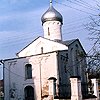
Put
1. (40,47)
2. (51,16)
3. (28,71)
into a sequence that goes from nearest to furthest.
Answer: (28,71) → (40,47) → (51,16)

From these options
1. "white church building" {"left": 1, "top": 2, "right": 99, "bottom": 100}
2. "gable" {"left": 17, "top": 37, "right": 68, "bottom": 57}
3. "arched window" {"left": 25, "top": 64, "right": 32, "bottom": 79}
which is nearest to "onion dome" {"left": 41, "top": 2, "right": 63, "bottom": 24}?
"white church building" {"left": 1, "top": 2, "right": 99, "bottom": 100}

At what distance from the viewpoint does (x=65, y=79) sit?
30.0 m

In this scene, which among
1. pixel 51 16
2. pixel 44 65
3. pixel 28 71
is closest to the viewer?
pixel 44 65

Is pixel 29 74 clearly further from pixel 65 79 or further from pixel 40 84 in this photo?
pixel 65 79

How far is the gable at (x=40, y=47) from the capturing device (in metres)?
31.8

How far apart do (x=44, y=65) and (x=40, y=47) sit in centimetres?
358

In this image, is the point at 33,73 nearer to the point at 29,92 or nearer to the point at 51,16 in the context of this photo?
the point at 29,92

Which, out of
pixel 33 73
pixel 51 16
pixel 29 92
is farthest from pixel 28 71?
pixel 51 16

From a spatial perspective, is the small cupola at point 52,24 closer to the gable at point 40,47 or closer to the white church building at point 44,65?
the white church building at point 44,65

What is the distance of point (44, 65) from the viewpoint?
30.1m

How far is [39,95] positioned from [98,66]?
62.2 feet

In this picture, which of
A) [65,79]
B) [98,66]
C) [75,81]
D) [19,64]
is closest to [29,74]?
[19,64]

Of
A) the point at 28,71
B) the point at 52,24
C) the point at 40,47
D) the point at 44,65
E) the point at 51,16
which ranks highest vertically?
the point at 51,16

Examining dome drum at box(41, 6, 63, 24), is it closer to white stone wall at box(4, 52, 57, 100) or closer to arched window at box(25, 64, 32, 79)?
white stone wall at box(4, 52, 57, 100)
